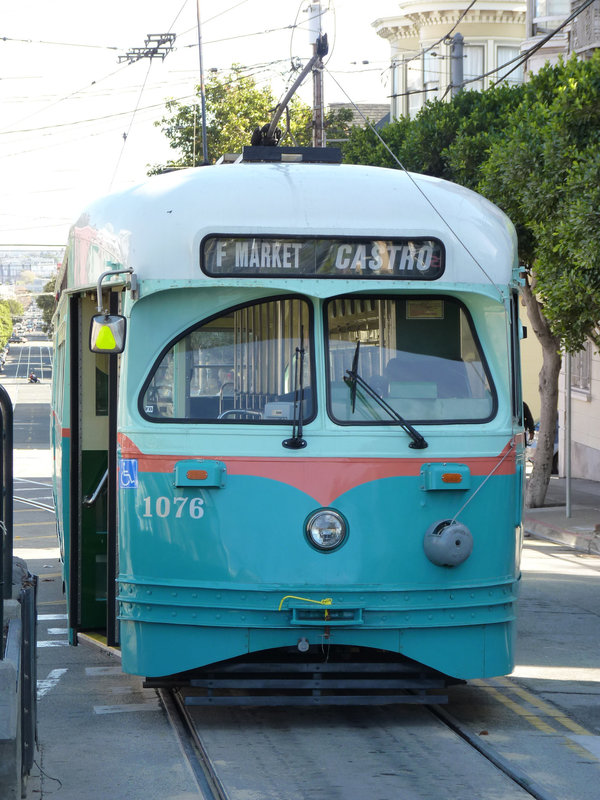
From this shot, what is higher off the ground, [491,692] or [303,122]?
[303,122]

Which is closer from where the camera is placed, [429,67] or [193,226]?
[193,226]

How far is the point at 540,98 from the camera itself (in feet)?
56.9

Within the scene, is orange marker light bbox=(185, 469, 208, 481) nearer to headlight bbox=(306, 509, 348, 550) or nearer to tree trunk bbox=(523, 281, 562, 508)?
headlight bbox=(306, 509, 348, 550)

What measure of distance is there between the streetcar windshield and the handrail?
2.33 m

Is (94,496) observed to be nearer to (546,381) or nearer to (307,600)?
(307,600)

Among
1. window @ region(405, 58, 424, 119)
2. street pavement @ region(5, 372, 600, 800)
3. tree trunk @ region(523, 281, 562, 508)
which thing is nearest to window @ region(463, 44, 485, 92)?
window @ region(405, 58, 424, 119)

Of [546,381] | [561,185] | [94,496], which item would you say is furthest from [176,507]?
[546,381]

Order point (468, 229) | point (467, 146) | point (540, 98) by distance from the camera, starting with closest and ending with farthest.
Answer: point (468, 229) → point (540, 98) → point (467, 146)

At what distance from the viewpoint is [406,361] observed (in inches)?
280

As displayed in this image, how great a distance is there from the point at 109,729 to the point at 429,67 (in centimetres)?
3437

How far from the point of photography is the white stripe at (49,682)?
325 inches

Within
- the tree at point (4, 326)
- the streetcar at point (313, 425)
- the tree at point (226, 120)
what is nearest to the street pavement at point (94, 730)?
the streetcar at point (313, 425)

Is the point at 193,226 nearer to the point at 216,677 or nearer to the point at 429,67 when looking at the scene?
the point at 216,677

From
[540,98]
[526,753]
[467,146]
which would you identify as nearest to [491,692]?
Result: [526,753]
